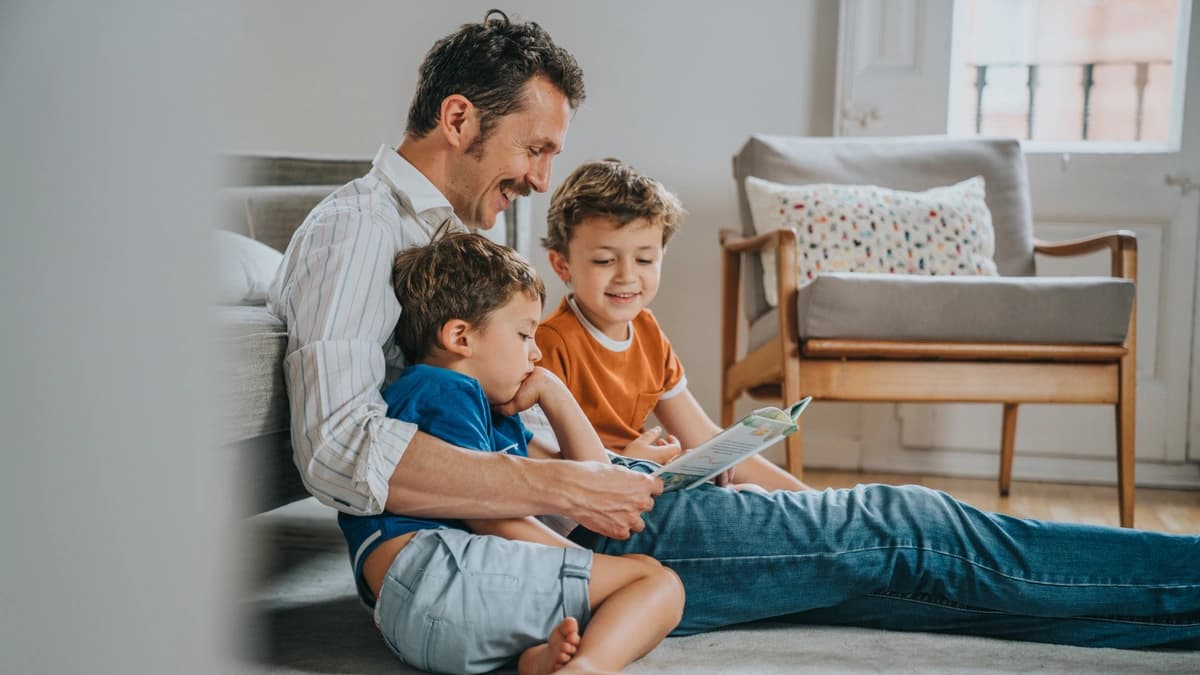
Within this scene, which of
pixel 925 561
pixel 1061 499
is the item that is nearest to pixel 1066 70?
pixel 1061 499

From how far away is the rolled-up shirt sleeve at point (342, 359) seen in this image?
1.12 metres

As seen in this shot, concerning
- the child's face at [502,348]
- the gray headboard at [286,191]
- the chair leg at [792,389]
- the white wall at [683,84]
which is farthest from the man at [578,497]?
the white wall at [683,84]

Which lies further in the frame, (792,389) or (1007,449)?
(1007,449)

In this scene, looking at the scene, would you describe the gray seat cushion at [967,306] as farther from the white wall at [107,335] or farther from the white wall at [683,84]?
the white wall at [107,335]

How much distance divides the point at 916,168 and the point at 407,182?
5.75 feet

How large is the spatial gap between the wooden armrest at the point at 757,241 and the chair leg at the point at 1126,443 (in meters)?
0.72

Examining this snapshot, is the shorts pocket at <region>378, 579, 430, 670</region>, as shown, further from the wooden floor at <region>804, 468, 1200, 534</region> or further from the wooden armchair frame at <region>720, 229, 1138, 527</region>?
the wooden floor at <region>804, 468, 1200, 534</region>

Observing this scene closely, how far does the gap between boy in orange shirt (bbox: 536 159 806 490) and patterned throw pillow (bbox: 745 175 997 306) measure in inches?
35.7

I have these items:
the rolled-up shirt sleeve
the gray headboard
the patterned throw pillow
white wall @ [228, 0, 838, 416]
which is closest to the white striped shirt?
the rolled-up shirt sleeve

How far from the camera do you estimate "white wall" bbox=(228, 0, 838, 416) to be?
10.1 feet

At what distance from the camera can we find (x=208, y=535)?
27cm

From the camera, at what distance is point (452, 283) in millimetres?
1222

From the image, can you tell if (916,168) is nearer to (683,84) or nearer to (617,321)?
(683,84)

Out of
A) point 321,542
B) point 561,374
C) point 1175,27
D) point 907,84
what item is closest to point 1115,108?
point 1175,27
